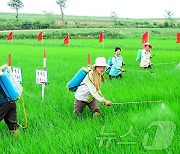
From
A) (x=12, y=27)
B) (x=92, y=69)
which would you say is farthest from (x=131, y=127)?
(x=12, y=27)

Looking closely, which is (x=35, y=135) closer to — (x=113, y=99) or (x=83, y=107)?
(x=83, y=107)

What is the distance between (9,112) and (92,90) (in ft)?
3.67

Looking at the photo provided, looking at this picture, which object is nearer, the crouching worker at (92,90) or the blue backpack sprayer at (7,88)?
the blue backpack sprayer at (7,88)

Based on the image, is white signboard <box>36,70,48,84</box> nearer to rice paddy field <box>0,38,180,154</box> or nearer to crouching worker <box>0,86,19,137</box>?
rice paddy field <box>0,38,180,154</box>

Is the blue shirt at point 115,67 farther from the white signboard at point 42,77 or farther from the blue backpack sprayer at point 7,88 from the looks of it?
the blue backpack sprayer at point 7,88

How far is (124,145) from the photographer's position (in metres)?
3.45

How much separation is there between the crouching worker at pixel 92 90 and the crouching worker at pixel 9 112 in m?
1.01

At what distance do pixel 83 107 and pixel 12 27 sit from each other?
157ft

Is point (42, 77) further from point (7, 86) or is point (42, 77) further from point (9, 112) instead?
point (7, 86)

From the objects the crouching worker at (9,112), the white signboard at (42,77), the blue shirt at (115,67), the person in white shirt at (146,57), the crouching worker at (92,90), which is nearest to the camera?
the crouching worker at (9,112)

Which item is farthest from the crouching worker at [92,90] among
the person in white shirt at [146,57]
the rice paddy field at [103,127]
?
the person in white shirt at [146,57]

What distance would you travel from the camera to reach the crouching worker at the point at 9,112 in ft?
13.9

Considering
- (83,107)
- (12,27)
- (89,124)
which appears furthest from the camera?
(12,27)

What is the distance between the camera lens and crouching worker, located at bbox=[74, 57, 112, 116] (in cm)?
Result: 466
